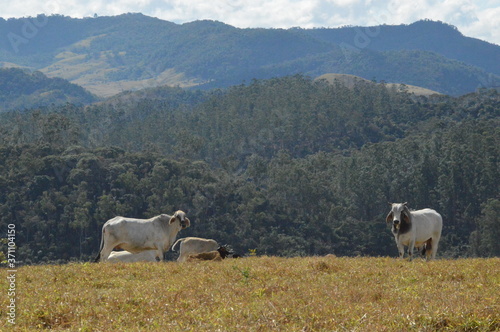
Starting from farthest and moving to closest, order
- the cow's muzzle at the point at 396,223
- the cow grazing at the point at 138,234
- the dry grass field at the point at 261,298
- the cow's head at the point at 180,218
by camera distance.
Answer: the cow's head at the point at 180,218 → the cow grazing at the point at 138,234 → the cow's muzzle at the point at 396,223 → the dry grass field at the point at 261,298

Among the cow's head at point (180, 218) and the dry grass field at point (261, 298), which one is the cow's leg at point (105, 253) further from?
the dry grass field at point (261, 298)

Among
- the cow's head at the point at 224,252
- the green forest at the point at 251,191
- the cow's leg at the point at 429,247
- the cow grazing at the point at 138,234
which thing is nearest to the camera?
the cow's head at the point at 224,252

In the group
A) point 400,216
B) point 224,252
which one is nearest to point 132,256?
point 224,252

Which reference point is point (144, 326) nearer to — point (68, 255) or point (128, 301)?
point (128, 301)

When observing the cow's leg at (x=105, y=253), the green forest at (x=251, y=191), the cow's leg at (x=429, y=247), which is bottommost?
the green forest at (x=251, y=191)

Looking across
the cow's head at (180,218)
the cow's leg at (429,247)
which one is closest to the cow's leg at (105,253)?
the cow's head at (180,218)

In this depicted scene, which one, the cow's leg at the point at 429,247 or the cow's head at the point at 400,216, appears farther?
the cow's leg at the point at 429,247

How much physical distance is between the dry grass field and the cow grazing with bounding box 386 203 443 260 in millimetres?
3573

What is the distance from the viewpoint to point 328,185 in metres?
91.7

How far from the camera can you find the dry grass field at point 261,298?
8.62 metres

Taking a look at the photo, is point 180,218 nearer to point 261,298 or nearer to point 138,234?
point 138,234

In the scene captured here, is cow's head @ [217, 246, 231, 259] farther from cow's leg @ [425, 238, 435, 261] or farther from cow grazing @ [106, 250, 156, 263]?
cow's leg @ [425, 238, 435, 261]

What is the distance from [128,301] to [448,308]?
4961 millimetres

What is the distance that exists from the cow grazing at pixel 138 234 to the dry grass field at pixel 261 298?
5506 mm
